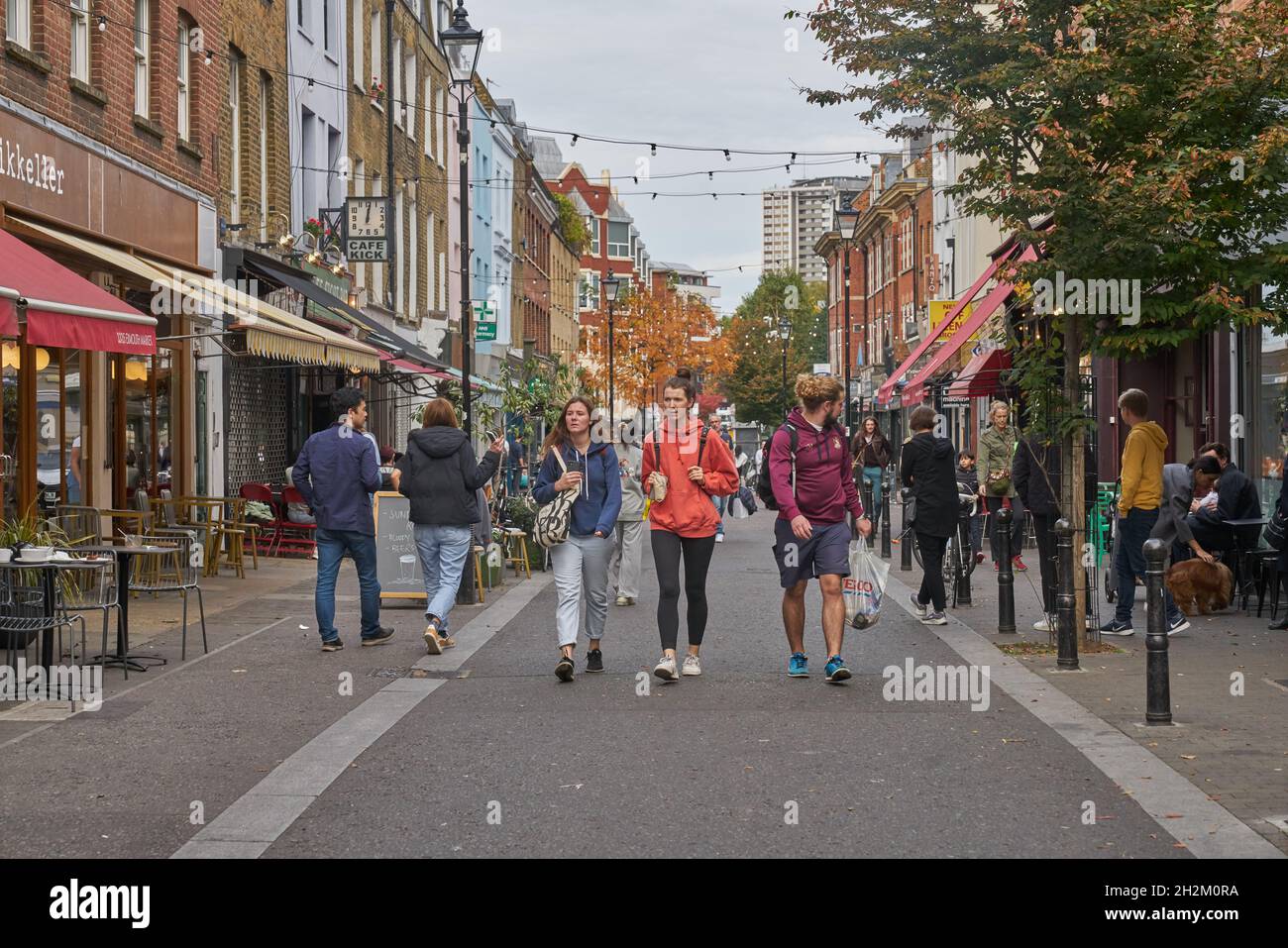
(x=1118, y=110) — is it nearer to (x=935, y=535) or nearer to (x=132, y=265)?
(x=935, y=535)

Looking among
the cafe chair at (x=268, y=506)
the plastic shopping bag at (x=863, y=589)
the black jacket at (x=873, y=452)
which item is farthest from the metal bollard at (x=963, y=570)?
the cafe chair at (x=268, y=506)

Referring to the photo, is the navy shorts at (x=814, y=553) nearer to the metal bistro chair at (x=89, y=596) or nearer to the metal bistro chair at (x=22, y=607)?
the metal bistro chair at (x=89, y=596)

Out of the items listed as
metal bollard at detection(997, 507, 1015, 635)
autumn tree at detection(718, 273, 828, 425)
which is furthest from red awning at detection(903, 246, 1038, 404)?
autumn tree at detection(718, 273, 828, 425)

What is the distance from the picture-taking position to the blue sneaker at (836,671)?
33.0ft

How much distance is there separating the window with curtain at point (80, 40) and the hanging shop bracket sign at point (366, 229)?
1093 centimetres

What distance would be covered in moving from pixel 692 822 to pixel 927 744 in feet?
6.92

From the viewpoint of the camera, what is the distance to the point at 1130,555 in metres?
12.9

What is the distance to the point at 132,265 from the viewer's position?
16.0 meters

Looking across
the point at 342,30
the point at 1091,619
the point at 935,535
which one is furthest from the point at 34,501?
the point at 342,30

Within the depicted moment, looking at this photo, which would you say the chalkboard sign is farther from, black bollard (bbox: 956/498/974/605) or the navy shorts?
the navy shorts

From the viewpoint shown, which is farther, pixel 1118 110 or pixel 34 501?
pixel 34 501

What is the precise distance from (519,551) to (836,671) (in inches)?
400
